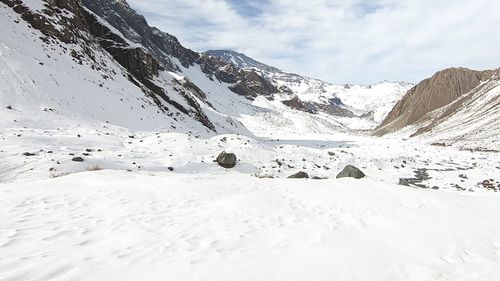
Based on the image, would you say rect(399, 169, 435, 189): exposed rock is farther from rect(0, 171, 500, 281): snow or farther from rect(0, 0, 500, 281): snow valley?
rect(0, 171, 500, 281): snow

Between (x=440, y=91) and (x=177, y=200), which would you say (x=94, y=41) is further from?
(x=440, y=91)

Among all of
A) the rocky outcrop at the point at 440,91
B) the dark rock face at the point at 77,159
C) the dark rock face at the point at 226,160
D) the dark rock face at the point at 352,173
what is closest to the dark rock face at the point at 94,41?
the dark rock face at the point at 226,160

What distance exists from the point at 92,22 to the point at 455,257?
196 ft

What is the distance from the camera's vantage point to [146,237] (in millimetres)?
7977

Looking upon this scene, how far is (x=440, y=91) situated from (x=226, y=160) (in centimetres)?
11706

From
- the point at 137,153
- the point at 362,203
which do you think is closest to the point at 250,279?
the point at 362,203

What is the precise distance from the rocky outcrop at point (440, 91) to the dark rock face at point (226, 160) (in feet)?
346

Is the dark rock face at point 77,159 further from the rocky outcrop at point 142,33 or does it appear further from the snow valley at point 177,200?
the rocky outcrop at point 142,33

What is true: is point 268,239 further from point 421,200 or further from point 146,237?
point 421,200

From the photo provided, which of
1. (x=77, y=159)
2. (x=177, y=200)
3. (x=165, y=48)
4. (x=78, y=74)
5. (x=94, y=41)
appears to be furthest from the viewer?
(x=165, y=48)

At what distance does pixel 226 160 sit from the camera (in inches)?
884

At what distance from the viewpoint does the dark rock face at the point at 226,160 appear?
73.4ft

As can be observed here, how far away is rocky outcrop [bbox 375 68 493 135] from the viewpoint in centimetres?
11681

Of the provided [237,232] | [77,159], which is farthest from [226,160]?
[237,232]
